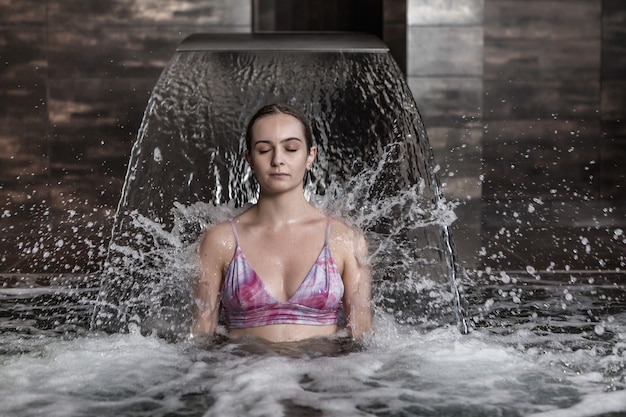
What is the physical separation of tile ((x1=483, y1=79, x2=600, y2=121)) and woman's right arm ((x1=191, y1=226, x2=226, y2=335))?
5551 millimetres

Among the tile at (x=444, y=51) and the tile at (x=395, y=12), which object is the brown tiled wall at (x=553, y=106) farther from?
the tile at (x=395, y=12)

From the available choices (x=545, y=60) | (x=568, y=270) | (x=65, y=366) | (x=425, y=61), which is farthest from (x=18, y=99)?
(x=65, y=366)

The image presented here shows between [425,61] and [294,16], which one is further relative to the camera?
[294,16]

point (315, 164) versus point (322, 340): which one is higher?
point (315, 164)

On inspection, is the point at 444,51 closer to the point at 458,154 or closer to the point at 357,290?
Result: the point at 458,154

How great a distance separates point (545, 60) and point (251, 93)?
457 centimetres

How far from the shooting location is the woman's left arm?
122 inches

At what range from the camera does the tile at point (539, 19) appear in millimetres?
8305

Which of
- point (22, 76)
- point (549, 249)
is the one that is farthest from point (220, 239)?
point (22, 76)

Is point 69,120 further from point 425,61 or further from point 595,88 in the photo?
point 595,88

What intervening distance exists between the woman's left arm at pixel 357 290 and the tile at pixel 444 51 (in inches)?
170

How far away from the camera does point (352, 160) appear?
450 centimetres

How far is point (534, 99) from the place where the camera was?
8.34m

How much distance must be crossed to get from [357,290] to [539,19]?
18.8ft
